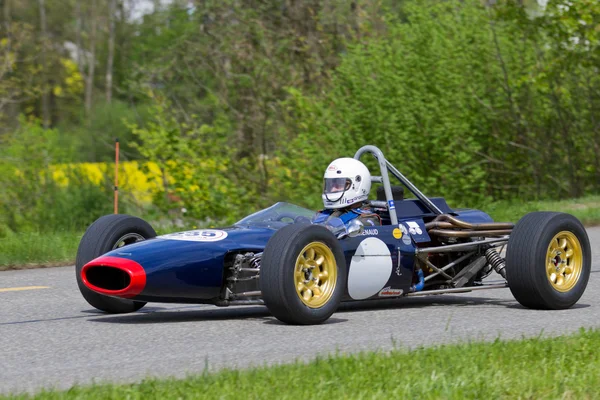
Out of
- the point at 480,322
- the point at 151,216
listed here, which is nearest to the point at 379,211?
the point at 480,322

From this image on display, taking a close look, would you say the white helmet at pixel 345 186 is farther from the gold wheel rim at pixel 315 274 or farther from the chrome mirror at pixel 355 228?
the gold wheel rim at pixel 315 274

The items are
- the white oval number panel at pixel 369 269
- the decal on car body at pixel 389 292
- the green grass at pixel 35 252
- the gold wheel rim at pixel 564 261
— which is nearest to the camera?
the white oval number panel at pixel 369 269

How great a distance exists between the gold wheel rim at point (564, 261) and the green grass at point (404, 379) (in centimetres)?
254

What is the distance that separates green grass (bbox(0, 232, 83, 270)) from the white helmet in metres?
5.62

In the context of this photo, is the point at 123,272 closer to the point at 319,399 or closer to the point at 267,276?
the point at 267,276

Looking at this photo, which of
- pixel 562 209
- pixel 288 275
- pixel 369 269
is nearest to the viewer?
pixel 288 275

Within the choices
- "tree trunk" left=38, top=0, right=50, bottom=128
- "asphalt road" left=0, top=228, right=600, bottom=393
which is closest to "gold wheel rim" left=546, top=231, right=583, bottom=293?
"asphalt road" left=0, top=228, right=600, bottom=393

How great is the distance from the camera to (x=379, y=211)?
928 cm

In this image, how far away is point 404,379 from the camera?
17.9ft

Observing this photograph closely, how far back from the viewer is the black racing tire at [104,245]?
8.48 metres

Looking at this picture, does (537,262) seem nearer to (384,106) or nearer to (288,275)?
(288,275)

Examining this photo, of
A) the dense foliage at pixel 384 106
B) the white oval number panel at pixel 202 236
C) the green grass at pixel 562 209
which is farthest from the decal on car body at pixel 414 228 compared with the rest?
the dense foliage at pixel 384 106

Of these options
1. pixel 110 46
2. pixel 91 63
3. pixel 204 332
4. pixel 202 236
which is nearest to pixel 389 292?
pixel 202 236

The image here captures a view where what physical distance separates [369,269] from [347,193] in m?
0.81
